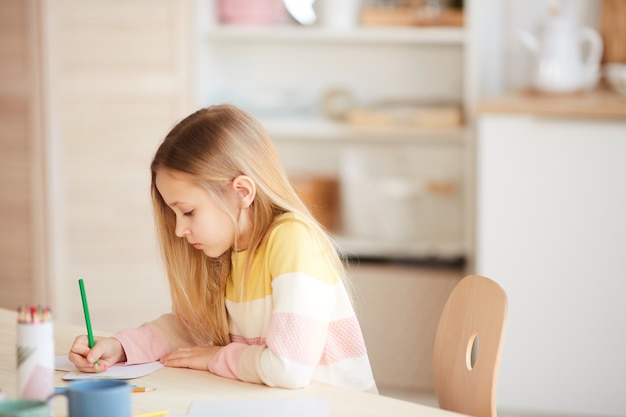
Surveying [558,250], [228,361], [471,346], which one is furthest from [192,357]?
[558,250]

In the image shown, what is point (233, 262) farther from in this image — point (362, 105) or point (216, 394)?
point (362, 105)

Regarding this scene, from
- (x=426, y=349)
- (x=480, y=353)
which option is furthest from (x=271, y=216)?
(x=426, y=349)

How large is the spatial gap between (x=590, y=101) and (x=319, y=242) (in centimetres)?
162

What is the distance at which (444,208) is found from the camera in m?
3.51

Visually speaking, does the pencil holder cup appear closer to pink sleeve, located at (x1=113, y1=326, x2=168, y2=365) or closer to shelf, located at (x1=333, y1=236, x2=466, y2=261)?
pink sleeve, located at (x1=113, y1=326, x2=168, y2=365)

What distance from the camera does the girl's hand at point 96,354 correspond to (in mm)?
1475

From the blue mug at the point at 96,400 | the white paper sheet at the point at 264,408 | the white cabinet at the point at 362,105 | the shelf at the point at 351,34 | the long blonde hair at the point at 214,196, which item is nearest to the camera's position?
the blue mug at the point at 96,400

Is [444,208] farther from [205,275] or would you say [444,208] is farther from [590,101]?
[205,275]

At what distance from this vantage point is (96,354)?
1.48m

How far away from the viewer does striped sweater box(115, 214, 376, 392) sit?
Result: 140 centimetres

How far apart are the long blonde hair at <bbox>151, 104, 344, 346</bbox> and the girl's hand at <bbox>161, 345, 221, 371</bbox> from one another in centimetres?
9

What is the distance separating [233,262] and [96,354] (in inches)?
10.2

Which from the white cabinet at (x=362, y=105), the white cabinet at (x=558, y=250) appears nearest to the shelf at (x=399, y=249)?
the white cabinet at (x=362, y=105)

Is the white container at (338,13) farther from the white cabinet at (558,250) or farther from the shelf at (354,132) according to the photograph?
the white cabinet at (558,250)
